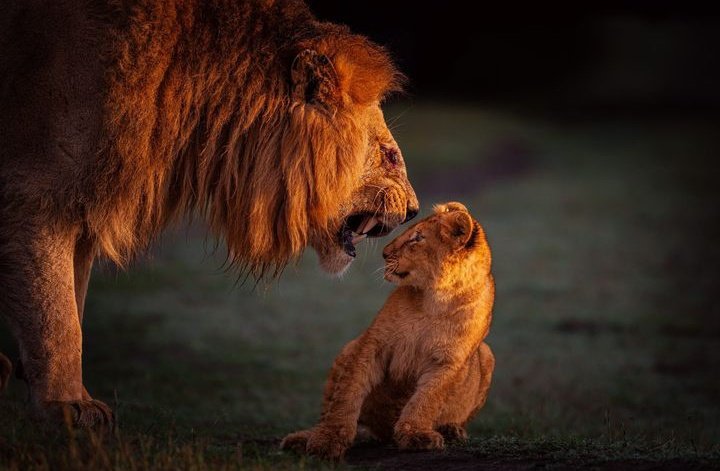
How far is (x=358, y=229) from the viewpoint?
15.9 feet

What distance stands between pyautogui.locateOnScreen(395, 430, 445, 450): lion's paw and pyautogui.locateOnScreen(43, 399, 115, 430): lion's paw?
1.15 m

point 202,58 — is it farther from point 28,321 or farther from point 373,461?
point 373,461

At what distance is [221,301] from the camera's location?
13344mm

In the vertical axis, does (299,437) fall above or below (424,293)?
below

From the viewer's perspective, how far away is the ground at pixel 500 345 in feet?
14.0

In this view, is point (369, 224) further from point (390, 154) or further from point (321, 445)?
point (321, 445)

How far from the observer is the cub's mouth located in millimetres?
4773

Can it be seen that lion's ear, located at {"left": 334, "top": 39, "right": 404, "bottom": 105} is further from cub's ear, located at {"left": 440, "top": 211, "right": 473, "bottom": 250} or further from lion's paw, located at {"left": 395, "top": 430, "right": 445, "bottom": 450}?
lion's paw, located at {"left": 395, "top": 430, "right": 445, "bottom": 450}

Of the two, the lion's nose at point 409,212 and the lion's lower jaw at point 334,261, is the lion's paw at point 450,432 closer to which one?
the lion's lower jaw at point 334,261

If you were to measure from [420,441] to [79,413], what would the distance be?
1317mm

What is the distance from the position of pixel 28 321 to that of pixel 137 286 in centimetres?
981

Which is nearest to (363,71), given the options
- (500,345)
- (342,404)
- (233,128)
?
(233,128)

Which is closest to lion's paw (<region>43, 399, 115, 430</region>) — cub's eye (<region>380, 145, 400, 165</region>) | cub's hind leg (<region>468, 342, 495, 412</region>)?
cub's eye (<region>380, 145, 400, 165</region>)

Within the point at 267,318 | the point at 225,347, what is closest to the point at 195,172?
the point at 225,347
